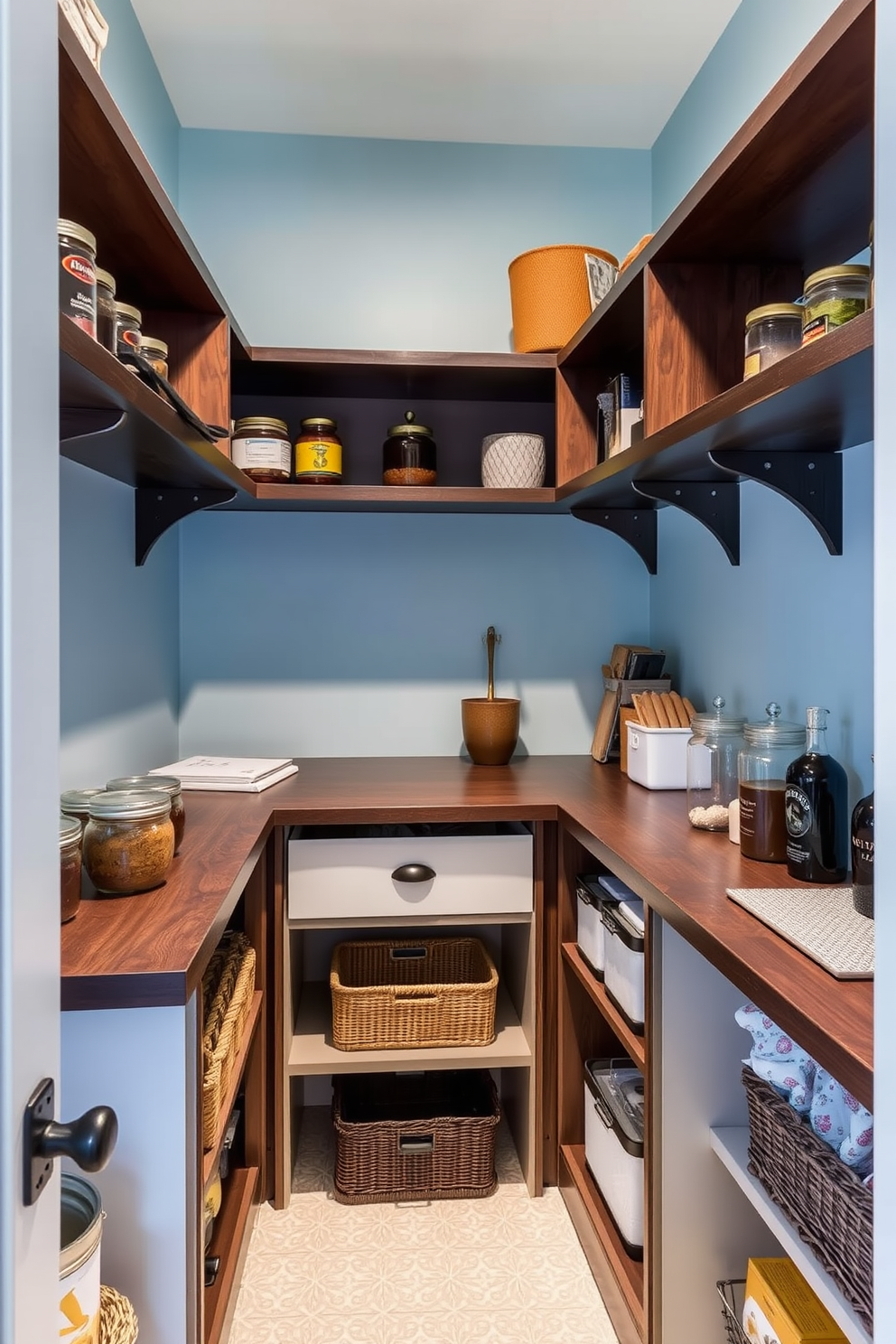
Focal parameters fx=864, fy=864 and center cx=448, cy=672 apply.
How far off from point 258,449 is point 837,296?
1.43 metres

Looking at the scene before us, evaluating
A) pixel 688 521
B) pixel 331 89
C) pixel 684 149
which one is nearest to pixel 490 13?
pixel 331 89

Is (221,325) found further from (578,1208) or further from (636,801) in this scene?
(578,1208)

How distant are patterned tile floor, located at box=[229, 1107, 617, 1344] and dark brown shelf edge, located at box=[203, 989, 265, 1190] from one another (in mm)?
379

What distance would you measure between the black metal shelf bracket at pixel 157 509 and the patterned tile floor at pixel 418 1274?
152 centimetres

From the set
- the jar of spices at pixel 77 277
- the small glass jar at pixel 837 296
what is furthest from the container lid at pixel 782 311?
the jar of spices at pixel 77 277

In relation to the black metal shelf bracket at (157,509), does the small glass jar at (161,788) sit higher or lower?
A: lower

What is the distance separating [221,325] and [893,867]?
184cm

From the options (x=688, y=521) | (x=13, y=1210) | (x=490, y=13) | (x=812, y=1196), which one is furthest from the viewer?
(x=688, y=521)

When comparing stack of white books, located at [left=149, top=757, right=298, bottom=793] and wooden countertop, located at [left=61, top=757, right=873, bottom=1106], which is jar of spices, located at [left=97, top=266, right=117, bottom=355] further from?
stack of white books, located at [left=149, top=757, right=298, bottom=793]

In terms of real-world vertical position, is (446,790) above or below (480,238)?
below

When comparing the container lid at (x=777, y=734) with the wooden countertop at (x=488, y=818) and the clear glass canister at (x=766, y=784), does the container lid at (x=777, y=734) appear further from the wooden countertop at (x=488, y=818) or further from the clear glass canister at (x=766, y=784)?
the wooden countertop at (x=488, y=818)

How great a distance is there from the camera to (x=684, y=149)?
2.28 metres

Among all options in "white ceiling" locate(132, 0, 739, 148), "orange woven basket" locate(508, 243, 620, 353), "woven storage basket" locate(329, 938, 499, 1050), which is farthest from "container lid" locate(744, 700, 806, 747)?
"white ceiling" locate(132, 0, 739, 148)

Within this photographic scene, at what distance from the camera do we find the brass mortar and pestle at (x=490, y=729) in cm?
233
